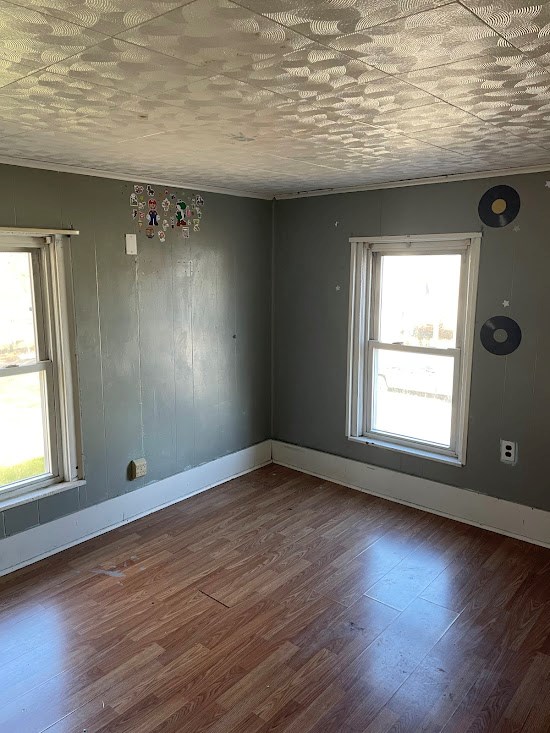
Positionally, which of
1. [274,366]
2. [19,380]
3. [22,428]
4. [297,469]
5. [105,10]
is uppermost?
[105,10]

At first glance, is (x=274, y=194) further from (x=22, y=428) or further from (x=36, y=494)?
(x=36, y=494)

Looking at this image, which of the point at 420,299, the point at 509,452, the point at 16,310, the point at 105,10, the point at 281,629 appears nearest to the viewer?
the point at 105,10

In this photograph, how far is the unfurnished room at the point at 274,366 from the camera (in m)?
1.68

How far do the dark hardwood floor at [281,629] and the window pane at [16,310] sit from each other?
1285mm

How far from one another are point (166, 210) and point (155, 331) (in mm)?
850

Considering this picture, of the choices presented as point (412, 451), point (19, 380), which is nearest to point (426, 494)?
point (412, 451)

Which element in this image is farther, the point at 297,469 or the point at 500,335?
the point at 297,469

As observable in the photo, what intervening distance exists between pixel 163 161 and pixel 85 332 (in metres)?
1.16

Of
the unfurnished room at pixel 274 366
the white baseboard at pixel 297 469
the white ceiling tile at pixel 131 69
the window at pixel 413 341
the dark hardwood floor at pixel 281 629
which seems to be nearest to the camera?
the white ceiling tile at pixel 131 69

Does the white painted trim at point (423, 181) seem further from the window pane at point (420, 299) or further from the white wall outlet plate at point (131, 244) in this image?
the white wall outlet plate at point (131, 244)

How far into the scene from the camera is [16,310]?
10.7ft

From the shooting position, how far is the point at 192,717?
223 centimetres

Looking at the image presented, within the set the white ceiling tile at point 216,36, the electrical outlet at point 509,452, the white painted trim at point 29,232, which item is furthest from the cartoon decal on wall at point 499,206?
the white painted trim at point 29,232

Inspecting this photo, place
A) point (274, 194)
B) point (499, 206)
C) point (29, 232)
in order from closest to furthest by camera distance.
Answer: point (29, 232) → point (499, 206) → point (274, 194)
